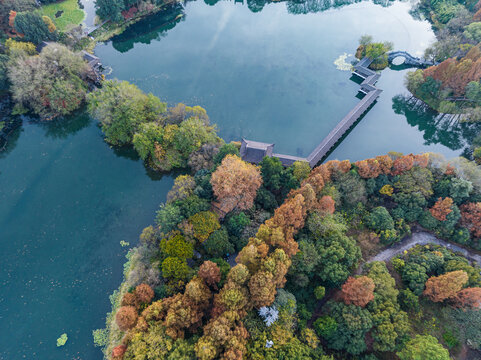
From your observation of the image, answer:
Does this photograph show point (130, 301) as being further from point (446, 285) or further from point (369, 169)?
point (369, 169)

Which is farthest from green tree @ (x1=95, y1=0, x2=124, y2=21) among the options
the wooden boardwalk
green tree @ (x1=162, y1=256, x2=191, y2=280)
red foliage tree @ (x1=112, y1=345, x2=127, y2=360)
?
red foliage tree @ (x1=112, y1=345, x2=127, y2=360)

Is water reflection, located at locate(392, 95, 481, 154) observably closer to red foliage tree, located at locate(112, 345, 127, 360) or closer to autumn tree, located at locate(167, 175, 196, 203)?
autumn tree, located at locate(167, 175, 196, 203)

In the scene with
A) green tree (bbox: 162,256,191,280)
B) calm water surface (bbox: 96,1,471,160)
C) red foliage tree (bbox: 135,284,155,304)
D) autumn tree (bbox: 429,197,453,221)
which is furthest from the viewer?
calm water surface (bbox: 96,1,471,160)

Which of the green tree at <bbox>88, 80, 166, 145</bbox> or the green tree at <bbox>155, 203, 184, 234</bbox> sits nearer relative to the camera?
the green tree at <bbox>155, 203, 184, 234</bbox>

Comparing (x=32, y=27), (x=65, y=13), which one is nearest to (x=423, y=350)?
(x=32, y=27)

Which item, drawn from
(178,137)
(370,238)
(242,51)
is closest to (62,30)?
(242,51)

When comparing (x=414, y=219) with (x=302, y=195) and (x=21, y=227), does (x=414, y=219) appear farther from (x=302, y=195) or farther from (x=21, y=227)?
(x=21, y=227)

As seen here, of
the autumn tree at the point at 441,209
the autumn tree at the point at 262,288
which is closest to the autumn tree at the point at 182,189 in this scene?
the autumn tree at the point at 262,288
